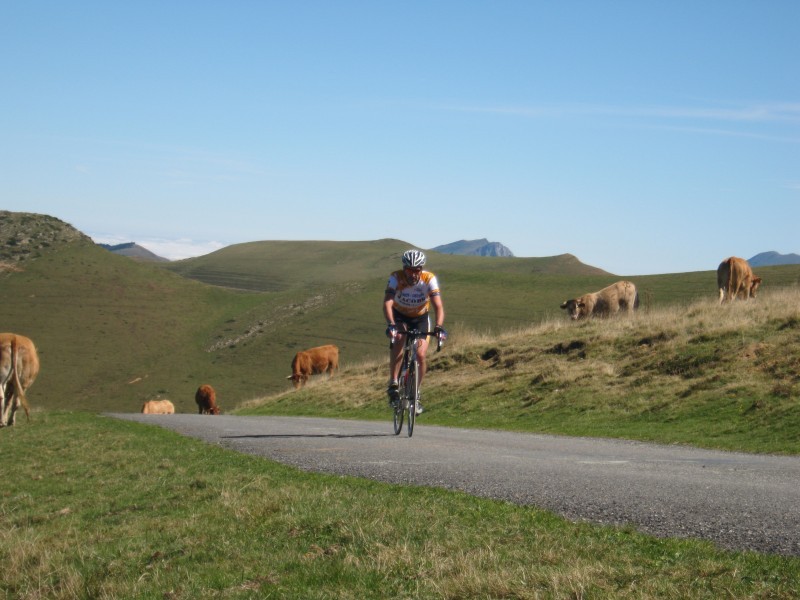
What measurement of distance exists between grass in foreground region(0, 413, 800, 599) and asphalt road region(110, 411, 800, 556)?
586 millimetres

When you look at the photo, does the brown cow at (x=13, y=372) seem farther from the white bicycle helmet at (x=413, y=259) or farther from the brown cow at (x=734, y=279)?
the brown cow at (x=734, y=279)

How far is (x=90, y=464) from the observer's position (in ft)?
45.7

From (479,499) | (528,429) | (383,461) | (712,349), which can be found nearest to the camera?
(479,499)

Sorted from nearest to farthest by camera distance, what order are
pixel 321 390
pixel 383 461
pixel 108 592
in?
pixel 108 592 < pixel 383 461 < pixel 321 390

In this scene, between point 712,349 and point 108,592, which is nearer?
point 108,592

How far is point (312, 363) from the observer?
46875mm

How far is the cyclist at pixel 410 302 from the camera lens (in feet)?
45.7

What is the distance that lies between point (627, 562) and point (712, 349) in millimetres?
17974

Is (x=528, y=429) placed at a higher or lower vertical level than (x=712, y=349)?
lower

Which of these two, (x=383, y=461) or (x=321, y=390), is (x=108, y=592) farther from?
(x=321, y=390)

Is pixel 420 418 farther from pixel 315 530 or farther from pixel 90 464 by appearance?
pixel 315 530

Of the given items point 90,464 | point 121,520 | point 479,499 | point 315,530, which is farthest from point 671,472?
point 90,464

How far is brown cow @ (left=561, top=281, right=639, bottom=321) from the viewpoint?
3600cm

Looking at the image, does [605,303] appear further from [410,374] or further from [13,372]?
[410,374]
